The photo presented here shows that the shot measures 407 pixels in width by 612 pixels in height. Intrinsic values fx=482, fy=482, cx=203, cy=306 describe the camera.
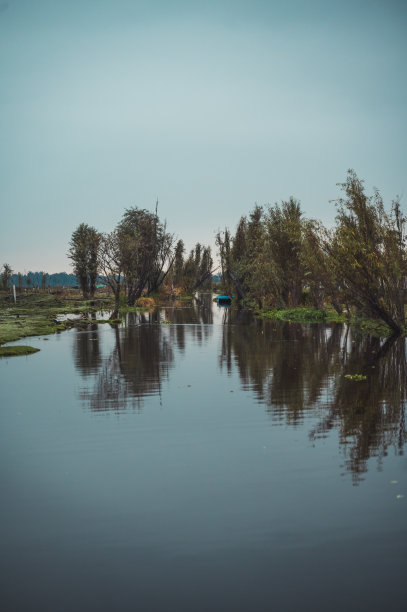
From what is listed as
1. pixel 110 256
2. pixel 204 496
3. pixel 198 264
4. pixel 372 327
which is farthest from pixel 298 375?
pixel 198 264

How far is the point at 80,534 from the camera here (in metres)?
4.98

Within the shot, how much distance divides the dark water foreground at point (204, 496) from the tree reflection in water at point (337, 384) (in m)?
0.06

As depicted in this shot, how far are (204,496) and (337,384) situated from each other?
7.18 metres

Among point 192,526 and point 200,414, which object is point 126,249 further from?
point 192,526

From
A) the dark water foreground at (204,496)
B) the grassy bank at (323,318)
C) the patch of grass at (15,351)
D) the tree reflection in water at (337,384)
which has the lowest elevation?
the dark water foreground at (204,496)

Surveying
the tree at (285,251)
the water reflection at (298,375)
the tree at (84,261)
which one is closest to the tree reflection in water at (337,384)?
the water reflection at (298,375)

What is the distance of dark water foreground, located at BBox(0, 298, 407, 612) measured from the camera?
4148 mm

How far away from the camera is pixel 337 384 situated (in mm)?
12086

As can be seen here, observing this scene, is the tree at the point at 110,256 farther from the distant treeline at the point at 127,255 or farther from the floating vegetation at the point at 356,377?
the floating vegetation at the point at 356,377

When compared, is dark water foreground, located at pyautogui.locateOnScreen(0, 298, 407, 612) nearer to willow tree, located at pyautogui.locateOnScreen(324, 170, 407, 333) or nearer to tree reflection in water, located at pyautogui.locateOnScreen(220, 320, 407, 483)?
tree reflection in water, located at pyautogui.locateOnScreen(220, 320, 407, 483)

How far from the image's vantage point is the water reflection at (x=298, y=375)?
841cm

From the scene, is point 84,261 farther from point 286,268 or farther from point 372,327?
point 372,327

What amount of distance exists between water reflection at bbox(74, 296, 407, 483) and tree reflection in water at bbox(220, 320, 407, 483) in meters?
0.02

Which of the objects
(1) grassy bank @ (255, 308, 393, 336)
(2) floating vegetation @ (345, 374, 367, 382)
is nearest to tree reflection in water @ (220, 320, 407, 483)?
(2) floating vegetation @ (345, 374, 367, 382)
